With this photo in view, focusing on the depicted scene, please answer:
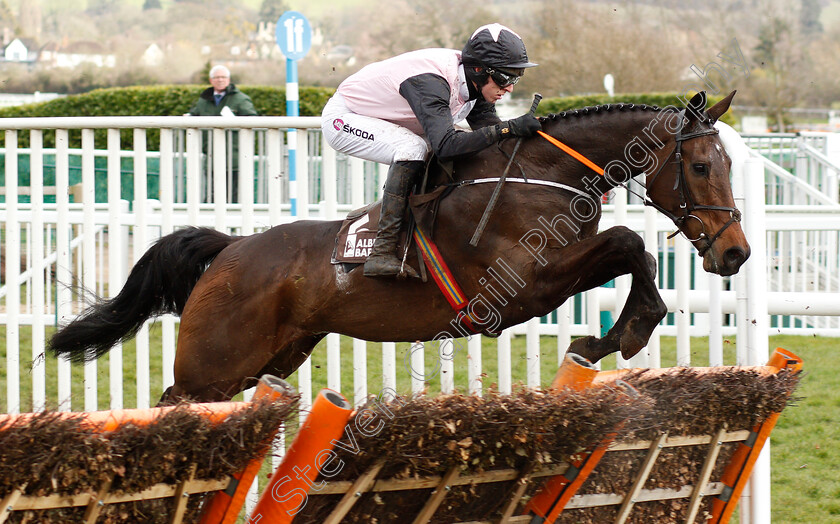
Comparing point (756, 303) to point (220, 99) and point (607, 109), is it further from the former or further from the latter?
point (220, 99)

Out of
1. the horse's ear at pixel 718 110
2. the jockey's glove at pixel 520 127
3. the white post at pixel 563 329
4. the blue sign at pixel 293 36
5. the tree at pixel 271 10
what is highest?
the tree at pixel 271 10

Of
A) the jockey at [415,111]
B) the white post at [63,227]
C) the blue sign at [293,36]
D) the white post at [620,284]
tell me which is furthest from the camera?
the blue sign at [293,36]

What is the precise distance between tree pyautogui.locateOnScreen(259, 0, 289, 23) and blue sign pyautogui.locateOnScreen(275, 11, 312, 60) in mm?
40032

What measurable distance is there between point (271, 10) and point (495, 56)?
48.4 meters

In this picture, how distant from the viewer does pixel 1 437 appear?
1932 mm

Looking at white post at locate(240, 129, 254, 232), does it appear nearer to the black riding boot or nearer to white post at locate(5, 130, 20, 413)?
the black riding boot

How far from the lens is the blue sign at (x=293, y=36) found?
8.23m

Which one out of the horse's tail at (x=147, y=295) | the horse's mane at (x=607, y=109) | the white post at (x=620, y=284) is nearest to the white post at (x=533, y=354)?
the white post at (x=620, y=284)

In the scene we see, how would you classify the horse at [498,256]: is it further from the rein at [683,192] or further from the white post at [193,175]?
the white post at [193,175]

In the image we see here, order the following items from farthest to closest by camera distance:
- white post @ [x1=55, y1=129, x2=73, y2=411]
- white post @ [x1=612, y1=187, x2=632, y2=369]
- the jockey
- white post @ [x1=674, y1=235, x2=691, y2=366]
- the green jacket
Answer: the green jacket, white post @ [x1=55, y1=129, x2=73, y2=411], white post @ [x1=612, y1=187, x2=632, y2=369], white post @ [x1=674, y1=235, x2=691, y2=366], the jockey

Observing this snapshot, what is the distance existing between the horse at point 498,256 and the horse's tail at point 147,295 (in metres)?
0.01

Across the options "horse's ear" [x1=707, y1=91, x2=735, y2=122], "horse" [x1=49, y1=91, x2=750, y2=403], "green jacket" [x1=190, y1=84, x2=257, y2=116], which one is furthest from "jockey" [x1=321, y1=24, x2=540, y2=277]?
"green jacket" [x1=190, y1=84, x2=257, y2=116]

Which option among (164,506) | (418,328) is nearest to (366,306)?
(418,328)

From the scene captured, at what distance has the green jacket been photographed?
348 inches
